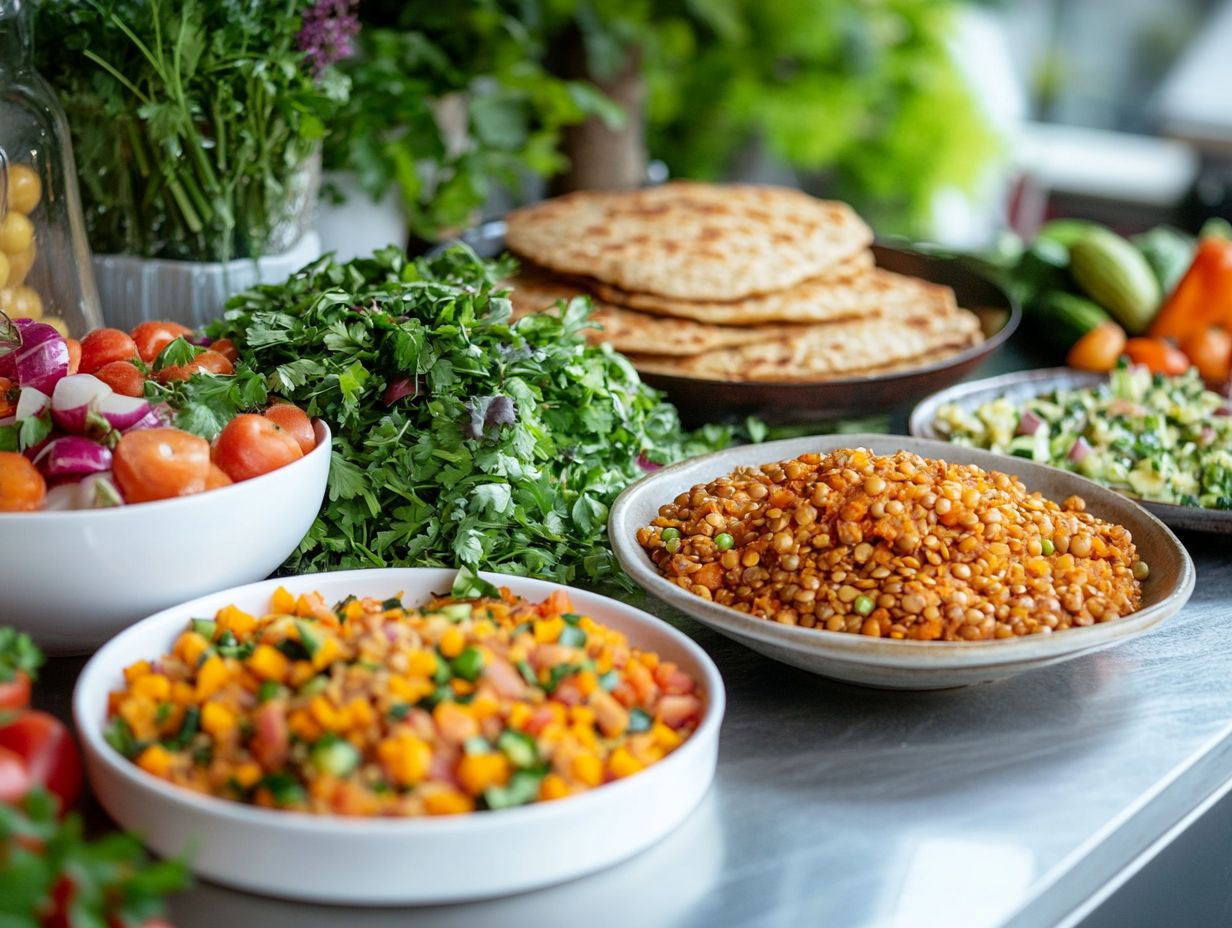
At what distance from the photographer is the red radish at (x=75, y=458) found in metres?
1.18

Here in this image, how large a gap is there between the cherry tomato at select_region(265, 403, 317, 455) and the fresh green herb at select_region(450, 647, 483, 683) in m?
0.39

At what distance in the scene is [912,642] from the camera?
118 cm

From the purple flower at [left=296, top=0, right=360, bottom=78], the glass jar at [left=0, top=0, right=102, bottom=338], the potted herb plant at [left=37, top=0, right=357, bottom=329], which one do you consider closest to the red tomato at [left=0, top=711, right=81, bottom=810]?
the glass jar at [left=0, top=0, right=102, bottom=338]

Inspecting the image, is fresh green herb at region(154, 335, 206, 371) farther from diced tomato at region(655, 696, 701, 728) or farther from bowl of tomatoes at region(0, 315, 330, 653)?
diced tomato at region(655, 696, 701, 728)

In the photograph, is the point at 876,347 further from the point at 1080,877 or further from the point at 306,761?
the point at 306,761

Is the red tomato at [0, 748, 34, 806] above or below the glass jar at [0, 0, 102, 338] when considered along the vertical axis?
below

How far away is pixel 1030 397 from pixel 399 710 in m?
1.43

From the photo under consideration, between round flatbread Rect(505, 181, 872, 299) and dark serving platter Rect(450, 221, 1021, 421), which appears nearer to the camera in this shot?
dark serving platter Rect(450, 221, 1021, 421)

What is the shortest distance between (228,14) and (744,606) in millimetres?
1102

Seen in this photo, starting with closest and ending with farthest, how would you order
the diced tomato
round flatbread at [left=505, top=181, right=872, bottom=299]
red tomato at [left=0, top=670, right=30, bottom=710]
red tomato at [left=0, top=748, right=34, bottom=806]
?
1. red tomato at [left=0, top=748, right=34, bottom=806]
2. red tomato at [left=0, top=670, right=30, bottom=710]
3. the diced tomato
4. round flatbread at [left=505, top=181, right=872, bottom=299]

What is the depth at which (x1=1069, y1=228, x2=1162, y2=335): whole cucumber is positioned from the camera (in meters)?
2.66

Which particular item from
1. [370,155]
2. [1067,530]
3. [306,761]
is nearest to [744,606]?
[1067,530]

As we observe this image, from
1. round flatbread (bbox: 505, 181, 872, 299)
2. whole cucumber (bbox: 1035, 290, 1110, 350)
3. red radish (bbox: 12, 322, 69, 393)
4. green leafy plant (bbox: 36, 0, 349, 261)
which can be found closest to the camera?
red radish (bbox: 12, 322, 69, 393)

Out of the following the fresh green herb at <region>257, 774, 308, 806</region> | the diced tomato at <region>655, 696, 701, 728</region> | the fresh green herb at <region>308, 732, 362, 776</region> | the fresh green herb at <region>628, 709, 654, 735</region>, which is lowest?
the diced tomato at <region>655, 696, 701, 728</region>
